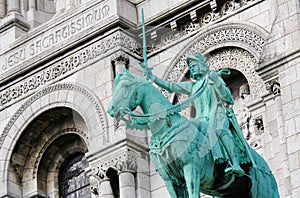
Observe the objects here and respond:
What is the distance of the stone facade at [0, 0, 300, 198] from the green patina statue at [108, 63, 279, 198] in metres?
2.78

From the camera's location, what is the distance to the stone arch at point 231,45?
2319 centimetres

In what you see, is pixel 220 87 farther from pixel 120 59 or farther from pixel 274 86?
pixel 120 59

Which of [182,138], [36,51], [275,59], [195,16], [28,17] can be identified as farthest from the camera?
[28,17]

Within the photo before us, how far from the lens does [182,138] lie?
59.4 ft

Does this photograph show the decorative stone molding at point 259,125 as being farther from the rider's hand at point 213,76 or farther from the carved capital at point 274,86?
the rider's hand at point 213,76

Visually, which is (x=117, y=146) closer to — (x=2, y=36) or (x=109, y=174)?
(x=109, y=174)

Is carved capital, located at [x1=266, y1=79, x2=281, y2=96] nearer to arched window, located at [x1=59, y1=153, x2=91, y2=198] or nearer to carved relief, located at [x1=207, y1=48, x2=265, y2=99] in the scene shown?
carved relief, located at [x1=207, y1=48, x2=265, y2=99]

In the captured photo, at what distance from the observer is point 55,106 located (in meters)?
25.2

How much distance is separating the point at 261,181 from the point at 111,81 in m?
6.16

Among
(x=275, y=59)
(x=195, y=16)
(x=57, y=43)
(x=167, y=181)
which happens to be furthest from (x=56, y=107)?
(x=167, y=181)

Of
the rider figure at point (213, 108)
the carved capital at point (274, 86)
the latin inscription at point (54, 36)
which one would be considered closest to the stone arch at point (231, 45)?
the carved capital at point (274, 86)

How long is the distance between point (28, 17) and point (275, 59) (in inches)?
296

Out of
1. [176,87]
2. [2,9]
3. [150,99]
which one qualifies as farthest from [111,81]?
[150,99]

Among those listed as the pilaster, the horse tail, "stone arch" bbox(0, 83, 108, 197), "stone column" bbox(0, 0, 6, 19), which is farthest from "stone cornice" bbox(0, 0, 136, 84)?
the horse tail
